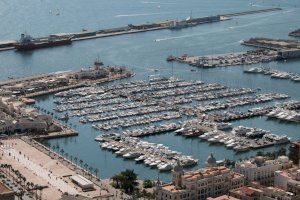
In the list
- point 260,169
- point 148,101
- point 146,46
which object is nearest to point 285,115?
point 148,101

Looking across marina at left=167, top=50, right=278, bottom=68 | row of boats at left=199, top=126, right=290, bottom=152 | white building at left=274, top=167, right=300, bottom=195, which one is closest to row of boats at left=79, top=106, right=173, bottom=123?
row of boats at left=199, top=126, right=290, bottom=152

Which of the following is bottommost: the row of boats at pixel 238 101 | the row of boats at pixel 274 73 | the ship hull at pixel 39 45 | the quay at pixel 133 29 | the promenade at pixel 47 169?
the promenade at pixel 47 169

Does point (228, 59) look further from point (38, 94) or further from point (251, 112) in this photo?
point (251, 112)

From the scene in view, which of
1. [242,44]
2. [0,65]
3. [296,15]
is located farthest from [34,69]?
[296,15]

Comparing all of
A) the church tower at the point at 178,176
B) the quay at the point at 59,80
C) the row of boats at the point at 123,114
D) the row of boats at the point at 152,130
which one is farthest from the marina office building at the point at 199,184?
the quay at the point at 59,80

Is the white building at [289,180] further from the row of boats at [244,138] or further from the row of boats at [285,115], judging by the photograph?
the row of boats at [285,115]

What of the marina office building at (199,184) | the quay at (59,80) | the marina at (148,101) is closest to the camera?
the marina office building at (199,184)
